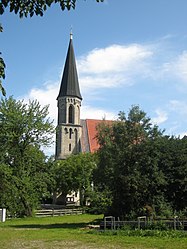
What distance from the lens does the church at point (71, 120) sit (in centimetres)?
7769

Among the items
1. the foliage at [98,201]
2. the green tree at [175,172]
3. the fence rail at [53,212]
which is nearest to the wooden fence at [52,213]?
the fence rail at [53,212]

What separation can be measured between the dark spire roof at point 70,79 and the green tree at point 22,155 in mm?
38672

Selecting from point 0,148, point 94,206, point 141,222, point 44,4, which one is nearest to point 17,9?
point 44,4

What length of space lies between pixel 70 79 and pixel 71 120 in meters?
9.18

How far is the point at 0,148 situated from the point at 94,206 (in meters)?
14.8

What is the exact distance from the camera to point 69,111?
80.3 meters

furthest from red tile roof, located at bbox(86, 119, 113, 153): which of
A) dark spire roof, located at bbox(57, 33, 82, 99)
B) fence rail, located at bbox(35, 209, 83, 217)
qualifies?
fence rail, located at bbox(35, 209, 83, 217)

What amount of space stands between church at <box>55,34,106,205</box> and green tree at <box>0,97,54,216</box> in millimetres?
36359

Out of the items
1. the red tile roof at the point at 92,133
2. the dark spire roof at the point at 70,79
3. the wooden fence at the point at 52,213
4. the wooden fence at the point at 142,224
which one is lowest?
the wooden fence at the point at 52,213

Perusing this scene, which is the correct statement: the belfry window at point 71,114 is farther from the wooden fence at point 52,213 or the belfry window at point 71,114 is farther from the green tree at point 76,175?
the wooden fence at point 52,213

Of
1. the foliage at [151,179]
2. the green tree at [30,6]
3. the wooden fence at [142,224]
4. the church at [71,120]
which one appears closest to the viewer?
the green tree at [30,6]

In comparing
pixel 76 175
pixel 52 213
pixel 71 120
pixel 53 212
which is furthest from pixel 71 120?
pixel 52 213

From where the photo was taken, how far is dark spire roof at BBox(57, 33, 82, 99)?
77812 millimetres

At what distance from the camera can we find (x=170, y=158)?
24.8 m
